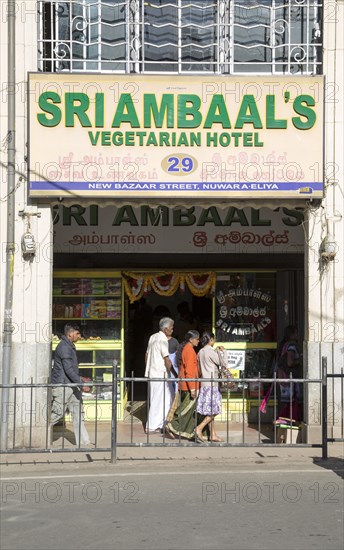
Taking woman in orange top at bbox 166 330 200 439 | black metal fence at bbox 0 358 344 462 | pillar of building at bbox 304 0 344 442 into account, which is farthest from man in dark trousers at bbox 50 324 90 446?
pillar of building at bbox 304 0 344 442

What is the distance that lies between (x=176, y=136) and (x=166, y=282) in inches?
126

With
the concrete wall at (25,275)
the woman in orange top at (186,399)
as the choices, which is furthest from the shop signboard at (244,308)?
the concrete wall at (25,275)

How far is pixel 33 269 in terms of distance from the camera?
13.5 metres

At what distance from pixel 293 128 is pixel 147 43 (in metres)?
2.52

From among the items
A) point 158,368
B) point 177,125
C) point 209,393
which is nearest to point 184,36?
point 177,125

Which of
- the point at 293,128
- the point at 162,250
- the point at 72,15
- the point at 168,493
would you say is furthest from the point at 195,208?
the point at 168,493

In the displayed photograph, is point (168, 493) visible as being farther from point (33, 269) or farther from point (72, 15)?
point (72, 15)

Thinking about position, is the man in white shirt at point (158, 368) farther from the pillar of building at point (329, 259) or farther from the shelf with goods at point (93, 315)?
the pillar of building at point (329, 259)

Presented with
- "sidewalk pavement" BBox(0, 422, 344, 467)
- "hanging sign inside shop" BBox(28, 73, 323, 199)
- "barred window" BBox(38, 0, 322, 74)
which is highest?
"barred window" BBox(38, 0, 322, 74)

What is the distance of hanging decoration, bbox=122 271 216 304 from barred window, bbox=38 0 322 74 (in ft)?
11.3

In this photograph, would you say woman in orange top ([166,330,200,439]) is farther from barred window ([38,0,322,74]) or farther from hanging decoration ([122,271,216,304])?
barred window ([38,0,322,74])

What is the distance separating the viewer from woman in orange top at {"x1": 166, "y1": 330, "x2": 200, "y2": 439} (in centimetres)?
1383

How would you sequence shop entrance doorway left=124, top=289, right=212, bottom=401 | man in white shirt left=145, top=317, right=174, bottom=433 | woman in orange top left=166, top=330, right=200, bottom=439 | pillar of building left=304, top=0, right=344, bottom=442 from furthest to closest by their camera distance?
shop entrance doorway left=124, top=289, right=212, bottom=401 < man in white shirt left=145, top=317, right=174, bottom=433 < woman in orange top left=166, top=330, right=200, bottom=439 < pillar of building left=304, top=0, right=344, bottom=442

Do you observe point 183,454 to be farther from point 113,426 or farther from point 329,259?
point 329,259
